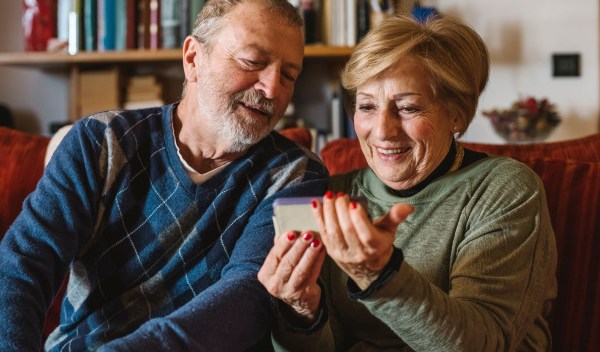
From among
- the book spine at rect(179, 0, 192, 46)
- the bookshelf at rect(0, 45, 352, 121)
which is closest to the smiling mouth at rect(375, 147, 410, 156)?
the bookshelf at rect(0, 45, 352, 121)

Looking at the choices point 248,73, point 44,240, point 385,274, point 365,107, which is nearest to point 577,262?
point 365,107

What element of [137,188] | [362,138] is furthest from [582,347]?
[137,188]

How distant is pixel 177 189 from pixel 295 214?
0.45m

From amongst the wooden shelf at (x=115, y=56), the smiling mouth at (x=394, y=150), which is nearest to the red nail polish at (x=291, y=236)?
the smiling mouth at (x=394, y=150)

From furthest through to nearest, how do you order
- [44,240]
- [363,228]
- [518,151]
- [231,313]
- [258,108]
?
[518,151], [258,108], [44,240], [231,313], [363,228]

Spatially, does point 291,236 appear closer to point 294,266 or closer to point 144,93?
point 294,266

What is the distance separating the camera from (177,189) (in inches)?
49.4

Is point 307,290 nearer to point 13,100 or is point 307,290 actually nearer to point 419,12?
point 419,12

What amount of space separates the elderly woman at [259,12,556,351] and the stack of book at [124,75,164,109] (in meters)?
1.43

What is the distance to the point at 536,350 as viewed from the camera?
1.11 m

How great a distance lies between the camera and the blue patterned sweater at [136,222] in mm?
1183

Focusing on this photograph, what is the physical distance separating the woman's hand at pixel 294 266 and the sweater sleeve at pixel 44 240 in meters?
0.42

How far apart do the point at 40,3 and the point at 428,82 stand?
6.02 ft

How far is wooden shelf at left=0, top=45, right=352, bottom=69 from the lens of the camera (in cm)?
237
